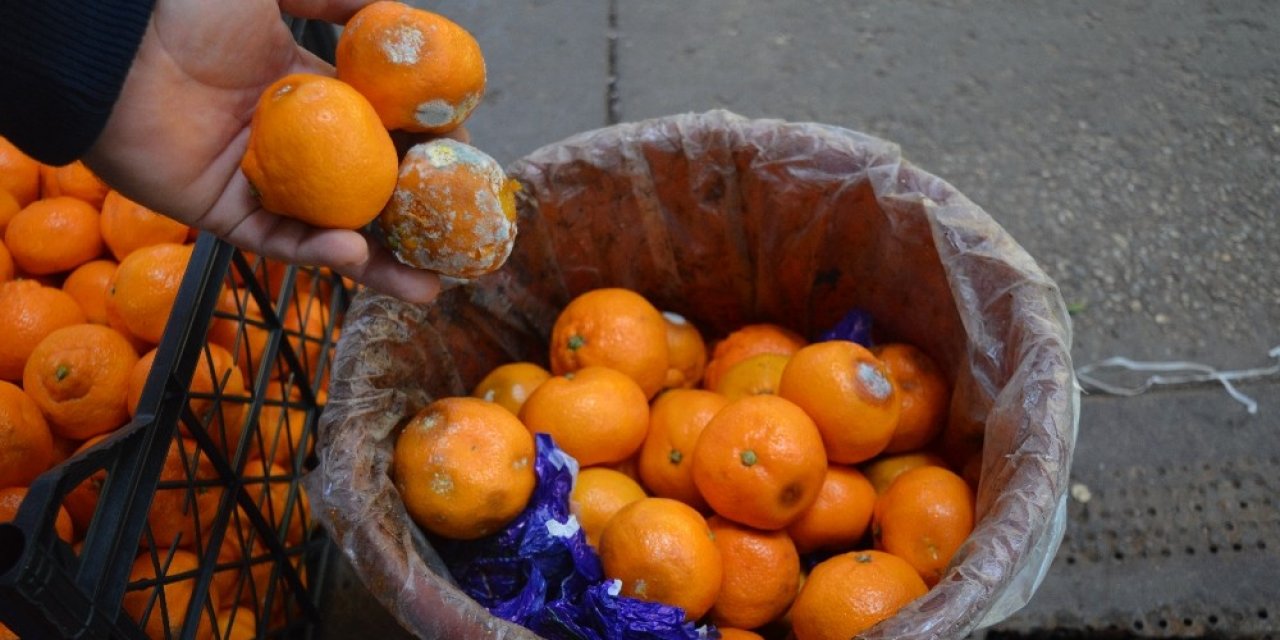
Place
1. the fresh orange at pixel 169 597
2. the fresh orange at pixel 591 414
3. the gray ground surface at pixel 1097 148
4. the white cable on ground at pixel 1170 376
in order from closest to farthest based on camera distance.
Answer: the fresh orange at pixel 169 597 → the fresh orange at pixel 591 414 → the gray ground surface at pixel 1097 148 → the white cable on ground at pixel 1170 376

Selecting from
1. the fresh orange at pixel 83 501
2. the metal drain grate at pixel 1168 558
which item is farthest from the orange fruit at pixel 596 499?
the metal drain grate at pixel 1168 558

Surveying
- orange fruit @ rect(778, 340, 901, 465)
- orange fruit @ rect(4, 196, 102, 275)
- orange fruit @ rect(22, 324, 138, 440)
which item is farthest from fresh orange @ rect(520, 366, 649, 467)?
orange fruit @ rect(4, 196, 102, 275)

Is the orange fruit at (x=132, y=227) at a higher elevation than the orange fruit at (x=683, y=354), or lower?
higher

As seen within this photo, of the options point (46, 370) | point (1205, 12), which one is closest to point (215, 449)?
point (46, 370)

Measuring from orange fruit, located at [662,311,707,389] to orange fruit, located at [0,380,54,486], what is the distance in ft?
3.18

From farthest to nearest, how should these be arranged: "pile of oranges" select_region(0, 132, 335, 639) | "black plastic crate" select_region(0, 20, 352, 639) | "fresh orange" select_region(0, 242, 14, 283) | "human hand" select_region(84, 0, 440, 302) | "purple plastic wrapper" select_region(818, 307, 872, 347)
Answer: "purple plastic wrapper" select_region(818, 307, 872, 347)
"fresh orange" select_region(0, 242, 14, 283)
"pile of oranges" select_region(0, 132, 335, 639)
"human hand" select_region(84, 0, 440, 302)
"black plastic crate" select_region(0, 20, 352, 639)

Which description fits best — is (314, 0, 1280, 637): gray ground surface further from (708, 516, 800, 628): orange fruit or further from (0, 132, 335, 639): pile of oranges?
(708, 516, 800, 628): orange fruit

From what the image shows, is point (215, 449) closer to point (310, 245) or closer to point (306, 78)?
point (310, 245)

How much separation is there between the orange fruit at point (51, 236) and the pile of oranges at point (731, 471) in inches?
27.6

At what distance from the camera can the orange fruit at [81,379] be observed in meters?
1.37

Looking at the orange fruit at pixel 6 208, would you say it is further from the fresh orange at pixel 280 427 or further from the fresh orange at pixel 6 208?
the fresh orange at pixel 280 427

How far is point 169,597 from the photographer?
134 cm

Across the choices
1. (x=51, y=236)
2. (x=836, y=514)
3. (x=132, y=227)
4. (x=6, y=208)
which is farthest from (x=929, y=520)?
(x=6, y=208)

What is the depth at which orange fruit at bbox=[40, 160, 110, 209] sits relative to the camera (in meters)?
1.70
